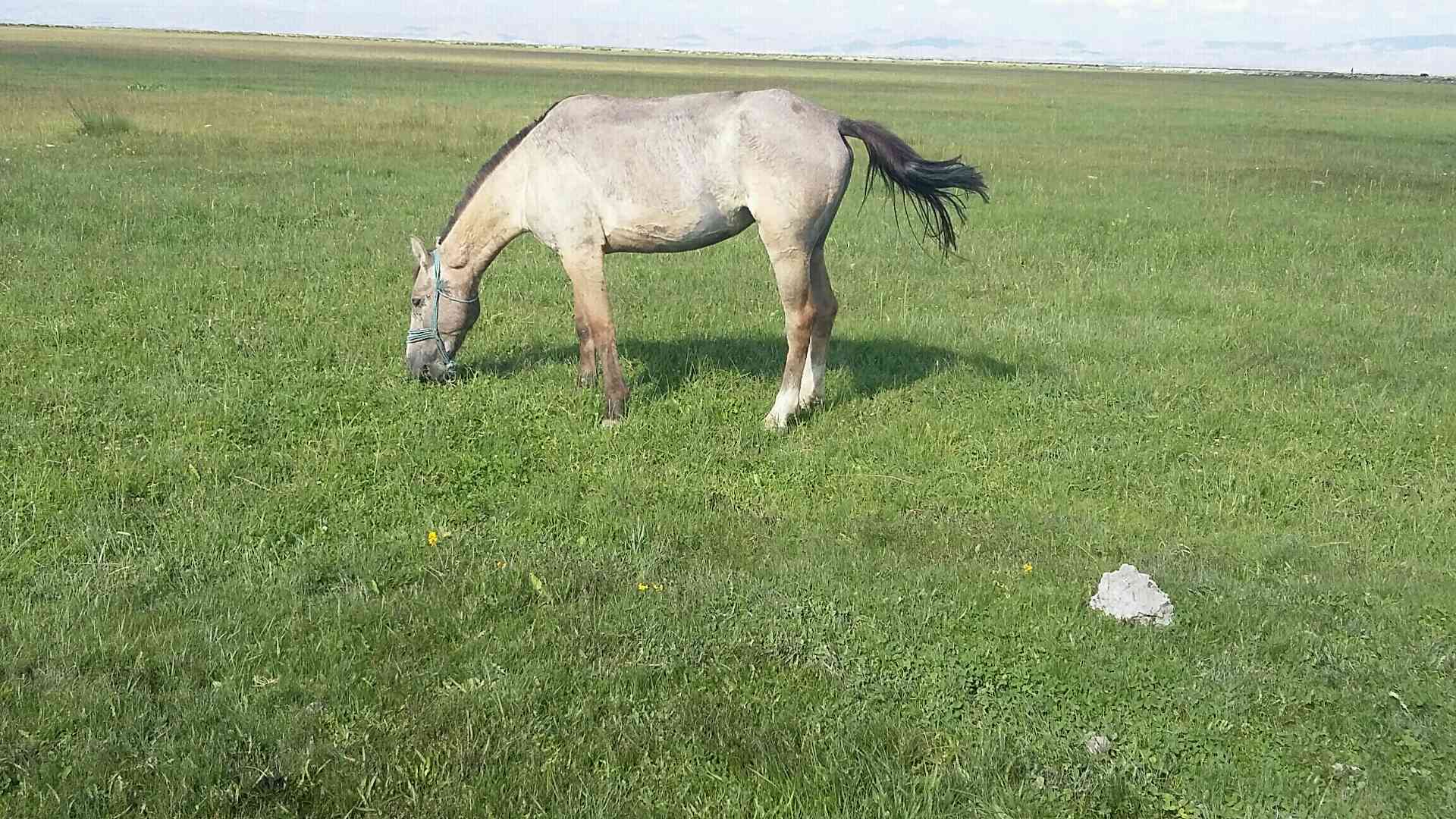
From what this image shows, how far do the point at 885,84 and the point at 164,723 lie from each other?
74.8m

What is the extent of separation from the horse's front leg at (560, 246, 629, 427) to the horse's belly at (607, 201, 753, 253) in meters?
0.23

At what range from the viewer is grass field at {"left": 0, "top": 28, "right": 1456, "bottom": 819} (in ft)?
13.6

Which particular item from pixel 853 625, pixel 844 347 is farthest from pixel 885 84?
pixel 853 625

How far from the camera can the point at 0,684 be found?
14.4 feet

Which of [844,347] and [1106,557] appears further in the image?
Result: [844,347]

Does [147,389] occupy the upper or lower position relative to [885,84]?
lower

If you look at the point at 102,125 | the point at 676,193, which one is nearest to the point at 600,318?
the point at 676,193

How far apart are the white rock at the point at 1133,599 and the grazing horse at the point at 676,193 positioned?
3.17 m

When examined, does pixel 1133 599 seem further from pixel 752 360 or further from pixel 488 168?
pixel 488 168

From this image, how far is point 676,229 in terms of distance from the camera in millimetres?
7938

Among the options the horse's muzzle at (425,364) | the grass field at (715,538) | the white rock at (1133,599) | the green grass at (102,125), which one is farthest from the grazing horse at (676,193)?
the green grass at (102,125)

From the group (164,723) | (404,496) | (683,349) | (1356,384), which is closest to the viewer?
(164,723)

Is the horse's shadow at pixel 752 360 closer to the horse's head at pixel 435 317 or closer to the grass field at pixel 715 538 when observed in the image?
the grass field at pixel 715 538

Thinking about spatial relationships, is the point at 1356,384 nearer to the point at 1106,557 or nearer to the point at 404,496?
the point at 1106,557
